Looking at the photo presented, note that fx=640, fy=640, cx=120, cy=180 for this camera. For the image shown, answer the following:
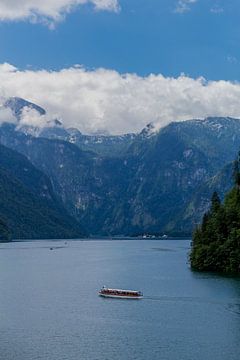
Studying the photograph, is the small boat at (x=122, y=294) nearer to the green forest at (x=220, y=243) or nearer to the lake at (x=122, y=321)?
the lake at (x=122, y=321)

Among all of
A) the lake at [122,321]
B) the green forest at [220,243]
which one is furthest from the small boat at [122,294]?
the green forest at [220,243]

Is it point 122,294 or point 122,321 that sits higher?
point 122,294

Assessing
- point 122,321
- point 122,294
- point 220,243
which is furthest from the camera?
point 220,243

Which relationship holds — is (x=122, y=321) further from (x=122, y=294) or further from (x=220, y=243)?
(x=220, y=243)

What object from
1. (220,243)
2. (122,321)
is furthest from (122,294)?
(220,243)

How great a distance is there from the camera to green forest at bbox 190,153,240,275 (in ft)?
584

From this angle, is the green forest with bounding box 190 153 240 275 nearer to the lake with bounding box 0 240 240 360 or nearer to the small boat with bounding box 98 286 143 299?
the lake with bounding box 0 240 240 360

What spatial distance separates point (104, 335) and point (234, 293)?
159 feet

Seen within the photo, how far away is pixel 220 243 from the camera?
184 meters

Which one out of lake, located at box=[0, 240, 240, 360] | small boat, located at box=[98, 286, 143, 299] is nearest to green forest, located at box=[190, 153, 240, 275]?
lake, located at box=[0, 240, 240, 360]

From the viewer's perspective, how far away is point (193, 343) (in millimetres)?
93062

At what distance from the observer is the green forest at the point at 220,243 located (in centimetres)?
17800

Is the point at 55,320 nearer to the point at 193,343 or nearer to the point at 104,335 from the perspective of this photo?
the point at 104,335

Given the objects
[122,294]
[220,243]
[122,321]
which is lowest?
[122,321]
